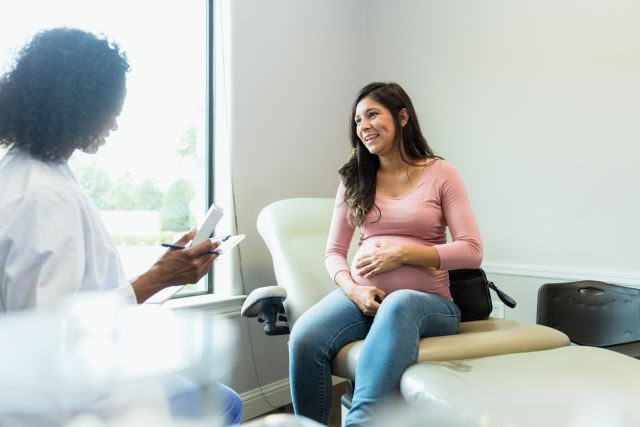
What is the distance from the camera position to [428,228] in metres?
1.46

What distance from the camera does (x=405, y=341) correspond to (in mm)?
1096

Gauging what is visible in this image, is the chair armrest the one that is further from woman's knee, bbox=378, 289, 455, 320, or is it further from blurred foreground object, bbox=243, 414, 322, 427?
blurred foreground object, bbox=243, 414, 322, 427

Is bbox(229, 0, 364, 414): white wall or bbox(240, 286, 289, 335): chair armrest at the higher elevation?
bbox(229, 0, 364, 414): white wall

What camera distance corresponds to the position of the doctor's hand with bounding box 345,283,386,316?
132 centimetres

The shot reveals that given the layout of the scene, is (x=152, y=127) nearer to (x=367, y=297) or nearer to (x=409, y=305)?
(x=367, y=297)

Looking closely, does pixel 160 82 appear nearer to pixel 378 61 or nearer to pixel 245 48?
pixel 245 48

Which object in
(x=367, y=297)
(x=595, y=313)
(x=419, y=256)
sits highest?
(x=419, y=256)

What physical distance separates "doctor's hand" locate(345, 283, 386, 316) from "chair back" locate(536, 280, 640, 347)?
2.38 ft

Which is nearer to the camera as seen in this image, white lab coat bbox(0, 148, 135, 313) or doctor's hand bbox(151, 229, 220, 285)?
white lab coat bbox(0, 148, 135, 313)

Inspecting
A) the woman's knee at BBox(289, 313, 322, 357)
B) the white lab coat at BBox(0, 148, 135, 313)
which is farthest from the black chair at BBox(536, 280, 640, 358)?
the white lab coat at BBox(0, 148, 135, 313)

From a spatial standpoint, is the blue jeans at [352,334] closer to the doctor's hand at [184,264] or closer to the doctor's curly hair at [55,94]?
the doctor's hand at [184,264]

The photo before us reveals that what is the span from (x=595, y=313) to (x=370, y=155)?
2.90 feet

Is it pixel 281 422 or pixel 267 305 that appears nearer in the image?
pixel 281 422

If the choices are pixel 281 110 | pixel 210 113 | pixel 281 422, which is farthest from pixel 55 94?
pixel 281 110
